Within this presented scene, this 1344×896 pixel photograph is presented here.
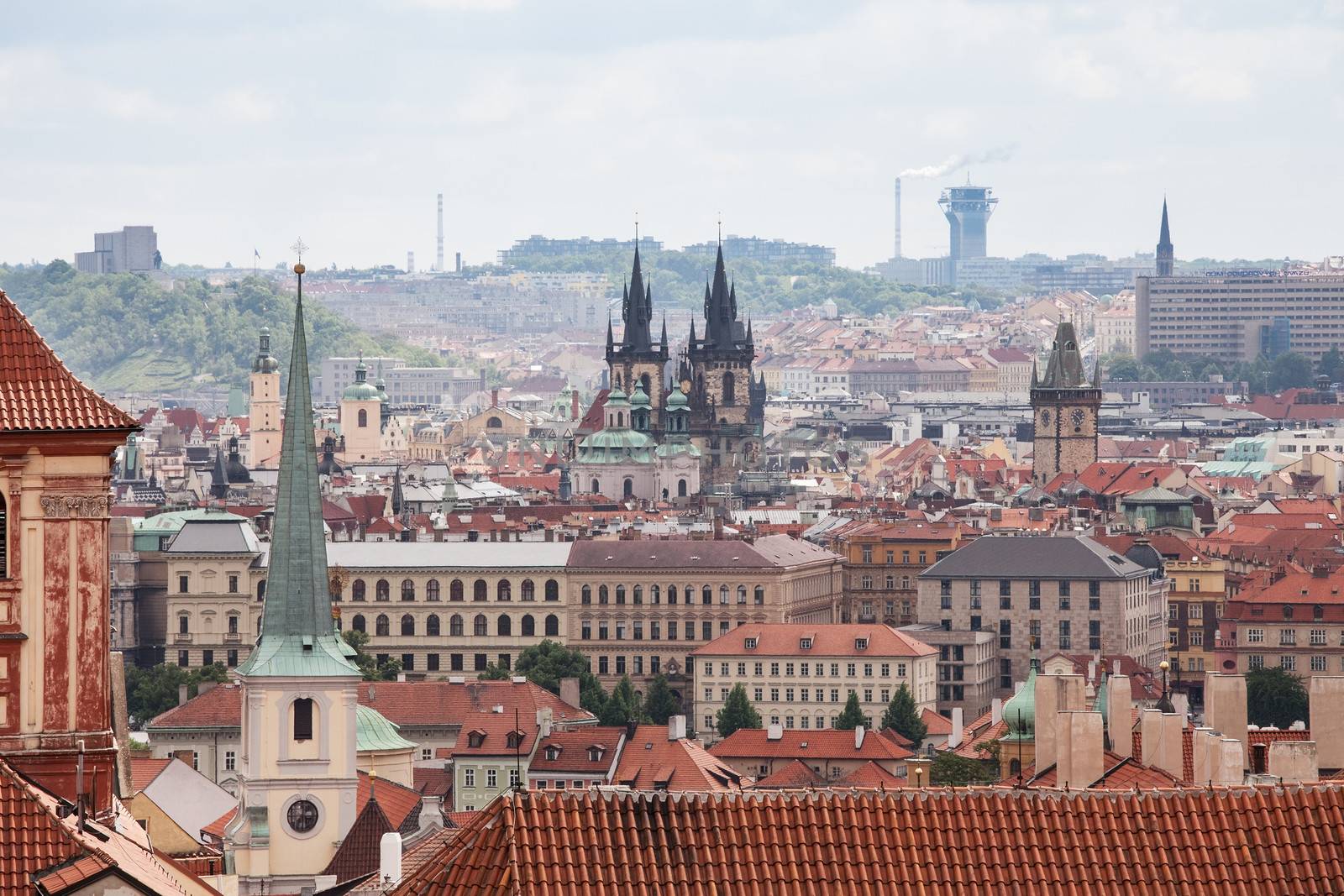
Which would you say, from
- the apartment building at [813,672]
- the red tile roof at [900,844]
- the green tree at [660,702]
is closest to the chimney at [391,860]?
the red tile roof at [900,844]

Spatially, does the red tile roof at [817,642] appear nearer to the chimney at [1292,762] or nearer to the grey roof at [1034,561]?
the grey roof at [1034,561]

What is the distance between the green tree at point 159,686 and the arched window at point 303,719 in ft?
136

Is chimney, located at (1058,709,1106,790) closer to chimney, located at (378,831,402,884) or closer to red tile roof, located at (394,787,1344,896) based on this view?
chimney, located at (378,831,402,884)

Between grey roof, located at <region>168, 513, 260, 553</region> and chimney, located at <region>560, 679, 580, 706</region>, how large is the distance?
87.7 ft

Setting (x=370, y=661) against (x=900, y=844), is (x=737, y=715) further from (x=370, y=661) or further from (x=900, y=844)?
(x=900, y=844)

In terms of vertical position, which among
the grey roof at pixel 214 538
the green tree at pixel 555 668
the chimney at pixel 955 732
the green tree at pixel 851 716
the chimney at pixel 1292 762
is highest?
the chimney at pixel 1292 762

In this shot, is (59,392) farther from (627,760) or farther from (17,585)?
(627,760)

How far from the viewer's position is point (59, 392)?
31359mm

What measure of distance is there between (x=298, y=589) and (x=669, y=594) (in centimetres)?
6941

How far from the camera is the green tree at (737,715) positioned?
122 m

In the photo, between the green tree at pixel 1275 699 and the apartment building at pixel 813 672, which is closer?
the green tree at pixel 1275 699

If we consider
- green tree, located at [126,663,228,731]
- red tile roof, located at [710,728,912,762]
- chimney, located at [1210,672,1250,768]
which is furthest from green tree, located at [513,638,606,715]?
chimney, located at [1210,672,1250,768]

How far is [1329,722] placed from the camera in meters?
45.6

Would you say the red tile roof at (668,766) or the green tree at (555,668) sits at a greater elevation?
the red tile roof at (668,766)
